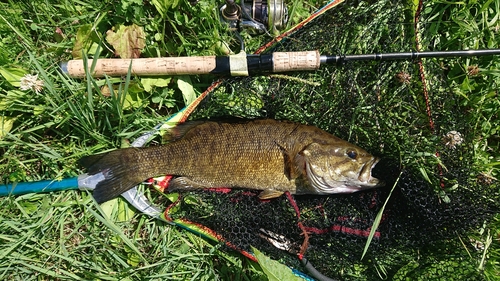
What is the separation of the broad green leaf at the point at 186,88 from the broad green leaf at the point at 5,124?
1.52 m

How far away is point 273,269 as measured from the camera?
291 cm

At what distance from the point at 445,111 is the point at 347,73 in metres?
0.82

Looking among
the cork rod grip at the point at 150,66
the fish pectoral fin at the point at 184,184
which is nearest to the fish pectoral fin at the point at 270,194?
the fish pectoral fin at the point at 184,184

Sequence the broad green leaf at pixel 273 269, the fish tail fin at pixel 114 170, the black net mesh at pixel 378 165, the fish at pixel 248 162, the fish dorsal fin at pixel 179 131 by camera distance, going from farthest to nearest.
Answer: the fish dorsal fin at pixel 179 131, the fish tail fin at pixel 114 170, the fish at pixel 248 162, the black net mesh at pixel 378 165, the broad green leaf at pixel 273 269

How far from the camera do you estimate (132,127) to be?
3.56 meters

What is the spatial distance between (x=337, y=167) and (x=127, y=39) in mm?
2142

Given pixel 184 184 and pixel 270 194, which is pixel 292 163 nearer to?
pixel 270 194

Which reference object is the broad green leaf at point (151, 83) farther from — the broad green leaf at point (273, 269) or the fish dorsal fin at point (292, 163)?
the broad green leaf at point (273, 269)

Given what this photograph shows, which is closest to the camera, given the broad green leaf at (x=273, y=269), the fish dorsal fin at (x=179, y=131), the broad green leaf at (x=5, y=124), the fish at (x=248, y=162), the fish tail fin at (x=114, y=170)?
the broad green leaf at (x=273, y=269)

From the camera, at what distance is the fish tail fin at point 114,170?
328 centimetres

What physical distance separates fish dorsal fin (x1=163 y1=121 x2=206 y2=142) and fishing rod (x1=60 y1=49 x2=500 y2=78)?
422 millimetres

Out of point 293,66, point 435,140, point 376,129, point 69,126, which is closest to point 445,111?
point 435,140

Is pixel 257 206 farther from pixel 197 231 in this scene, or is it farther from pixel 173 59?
pixel 173 59

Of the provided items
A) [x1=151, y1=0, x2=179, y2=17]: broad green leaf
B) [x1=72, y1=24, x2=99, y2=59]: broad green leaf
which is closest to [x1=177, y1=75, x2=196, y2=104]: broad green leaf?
[x1=151, y1=0, x2=179, y2=17]: broad green leaf
